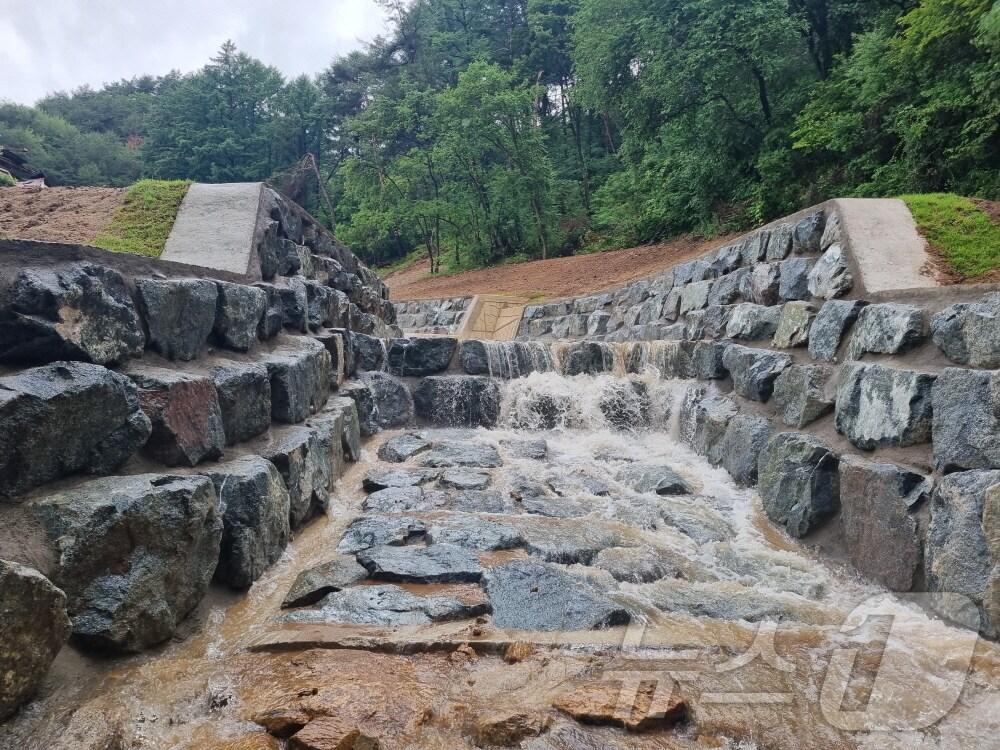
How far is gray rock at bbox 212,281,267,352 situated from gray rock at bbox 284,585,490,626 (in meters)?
2.02

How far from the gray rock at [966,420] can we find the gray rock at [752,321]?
2.53 metres

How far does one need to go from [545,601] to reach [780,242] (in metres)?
5.14

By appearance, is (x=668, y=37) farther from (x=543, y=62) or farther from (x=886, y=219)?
(x=543, y=62)

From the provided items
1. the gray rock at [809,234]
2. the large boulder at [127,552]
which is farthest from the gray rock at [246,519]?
the gray rock at [809,234]

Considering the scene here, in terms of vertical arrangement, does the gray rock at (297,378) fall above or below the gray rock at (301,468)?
above

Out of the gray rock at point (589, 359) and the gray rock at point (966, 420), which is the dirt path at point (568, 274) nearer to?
the gray rock at point (589, 359)

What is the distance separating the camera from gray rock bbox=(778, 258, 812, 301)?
5.41 metres

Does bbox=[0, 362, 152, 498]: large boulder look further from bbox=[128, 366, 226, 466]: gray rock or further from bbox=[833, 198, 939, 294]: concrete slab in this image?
bbox=[833, 198, 939, 294]: concrete slab

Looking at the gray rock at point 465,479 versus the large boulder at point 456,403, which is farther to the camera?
the large boulder at point 456,403

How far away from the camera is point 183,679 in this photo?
7.13 ft

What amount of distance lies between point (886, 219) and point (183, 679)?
6511 mm

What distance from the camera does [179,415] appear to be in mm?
2871

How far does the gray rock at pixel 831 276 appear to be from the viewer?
4.75 meters

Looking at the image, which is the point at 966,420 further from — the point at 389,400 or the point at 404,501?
the point at 389,400
